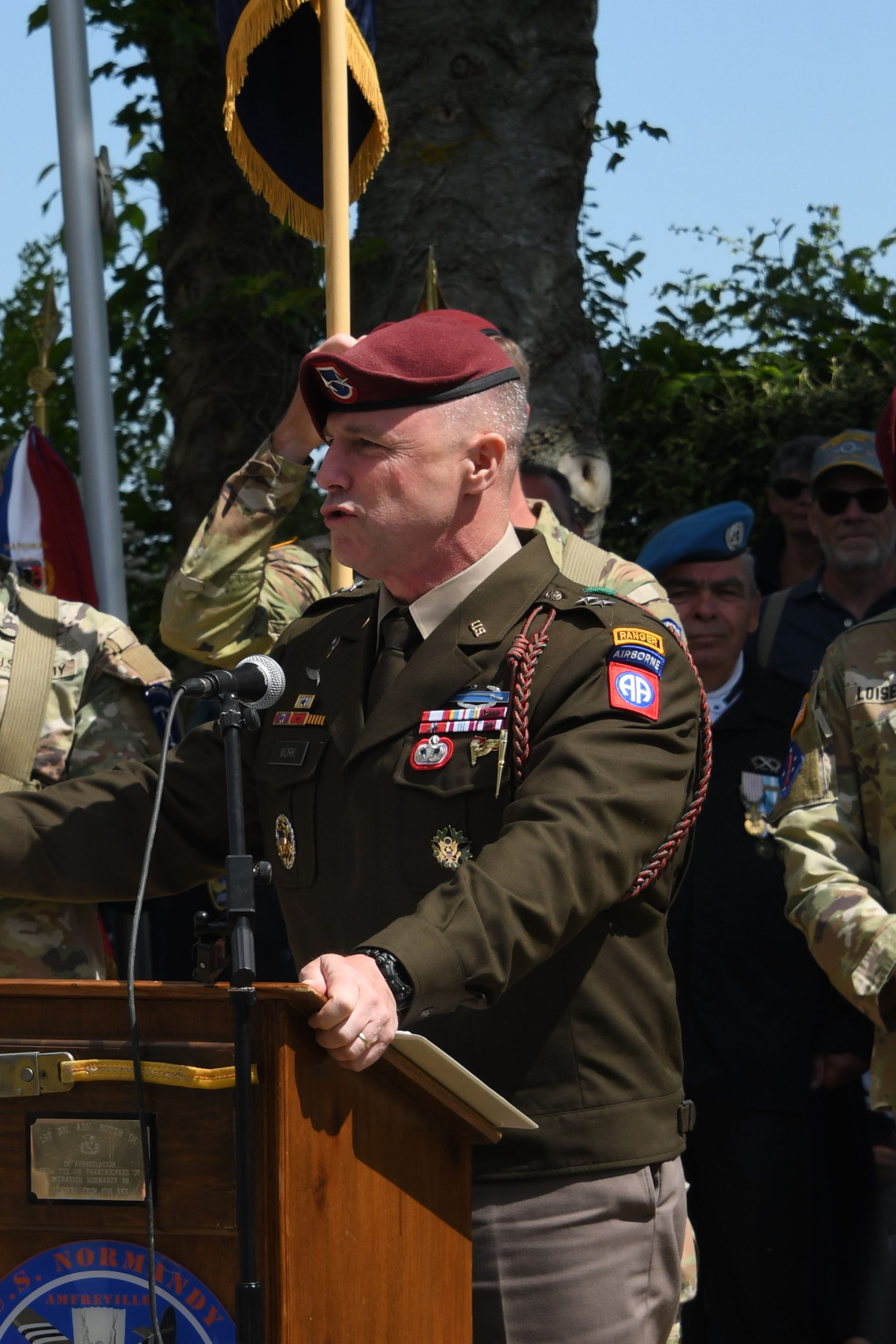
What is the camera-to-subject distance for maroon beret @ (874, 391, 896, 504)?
3.36m

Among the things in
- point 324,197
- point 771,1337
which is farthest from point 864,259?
point 771,1337

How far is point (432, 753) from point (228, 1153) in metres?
0.71

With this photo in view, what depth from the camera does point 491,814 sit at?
240cm

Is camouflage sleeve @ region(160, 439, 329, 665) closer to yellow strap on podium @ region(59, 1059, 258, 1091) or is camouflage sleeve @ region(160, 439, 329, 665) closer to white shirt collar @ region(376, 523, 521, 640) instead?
white shirt collar @ region(376, 523, 521, 640)

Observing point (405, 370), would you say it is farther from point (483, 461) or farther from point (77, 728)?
point (77, 728)

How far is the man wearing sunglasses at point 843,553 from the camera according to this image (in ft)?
16.7

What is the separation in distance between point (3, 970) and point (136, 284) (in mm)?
5023

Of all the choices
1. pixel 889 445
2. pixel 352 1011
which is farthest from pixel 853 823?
pixel 352 1011

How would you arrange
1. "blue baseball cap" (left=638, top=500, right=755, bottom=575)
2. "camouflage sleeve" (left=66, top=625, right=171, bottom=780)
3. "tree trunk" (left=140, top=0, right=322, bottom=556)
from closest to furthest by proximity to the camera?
"camouflage sleeve" (left=66, top=625, right=171, bottom=780)
"blue baseball cap" (left=638, top=500, right=755, bottom=575)
"tree trunk" (left=140, top=0, right=322, bottom=556)

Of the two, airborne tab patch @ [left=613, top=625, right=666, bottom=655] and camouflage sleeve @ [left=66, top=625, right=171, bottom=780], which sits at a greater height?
camouflage sleeve @ [left=66, top=625, right=171, bottom=780]

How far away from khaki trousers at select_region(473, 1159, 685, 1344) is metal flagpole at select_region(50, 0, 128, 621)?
11.6ft

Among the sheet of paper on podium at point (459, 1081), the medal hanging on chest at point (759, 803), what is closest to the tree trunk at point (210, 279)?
the medal hanging on chest at point (759, 803)

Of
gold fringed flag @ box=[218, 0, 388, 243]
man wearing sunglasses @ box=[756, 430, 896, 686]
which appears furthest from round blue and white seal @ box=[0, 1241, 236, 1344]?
man wearing sunglasses @ box=[756, 430, 896, 686]

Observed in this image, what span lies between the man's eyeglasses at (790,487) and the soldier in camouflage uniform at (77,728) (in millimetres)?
2792
